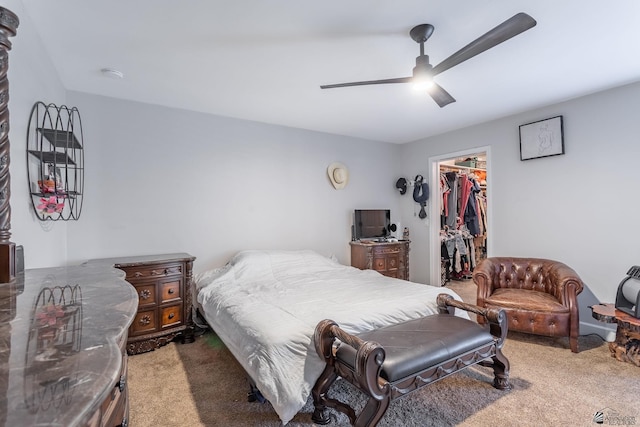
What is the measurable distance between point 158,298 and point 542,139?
4292 mm

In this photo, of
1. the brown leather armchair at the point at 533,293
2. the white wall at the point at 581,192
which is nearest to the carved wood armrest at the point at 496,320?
the brown leather armchair at the point at 533,293

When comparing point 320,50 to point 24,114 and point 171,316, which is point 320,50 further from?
point 171,316

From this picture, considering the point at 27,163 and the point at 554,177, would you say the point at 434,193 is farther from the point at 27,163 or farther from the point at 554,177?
the point at 27,163

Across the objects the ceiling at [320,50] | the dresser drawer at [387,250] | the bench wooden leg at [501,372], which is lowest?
the bench wooden leg at [501,372]

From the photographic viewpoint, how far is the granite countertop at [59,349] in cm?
41

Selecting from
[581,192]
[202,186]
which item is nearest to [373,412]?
[202,186]

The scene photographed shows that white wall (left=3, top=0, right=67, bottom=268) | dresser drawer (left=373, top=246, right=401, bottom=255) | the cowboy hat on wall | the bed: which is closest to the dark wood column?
white wall (left=3, top=0, right=67, bottom=268)

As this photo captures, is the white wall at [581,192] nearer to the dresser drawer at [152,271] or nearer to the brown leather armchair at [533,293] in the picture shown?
the brown leather armchair at [533,293]

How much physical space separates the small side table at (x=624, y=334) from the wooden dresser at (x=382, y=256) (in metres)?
2.28

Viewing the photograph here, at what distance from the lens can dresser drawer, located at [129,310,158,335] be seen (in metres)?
2.71

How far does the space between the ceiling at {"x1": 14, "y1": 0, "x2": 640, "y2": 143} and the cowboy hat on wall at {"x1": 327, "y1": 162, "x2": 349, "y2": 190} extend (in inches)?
43.9

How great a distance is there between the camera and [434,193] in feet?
15.3

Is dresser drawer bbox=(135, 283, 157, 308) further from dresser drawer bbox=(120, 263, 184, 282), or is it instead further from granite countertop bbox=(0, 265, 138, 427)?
granite countertop bbox=(0, 265, 138, 427)

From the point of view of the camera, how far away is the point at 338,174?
443cm
